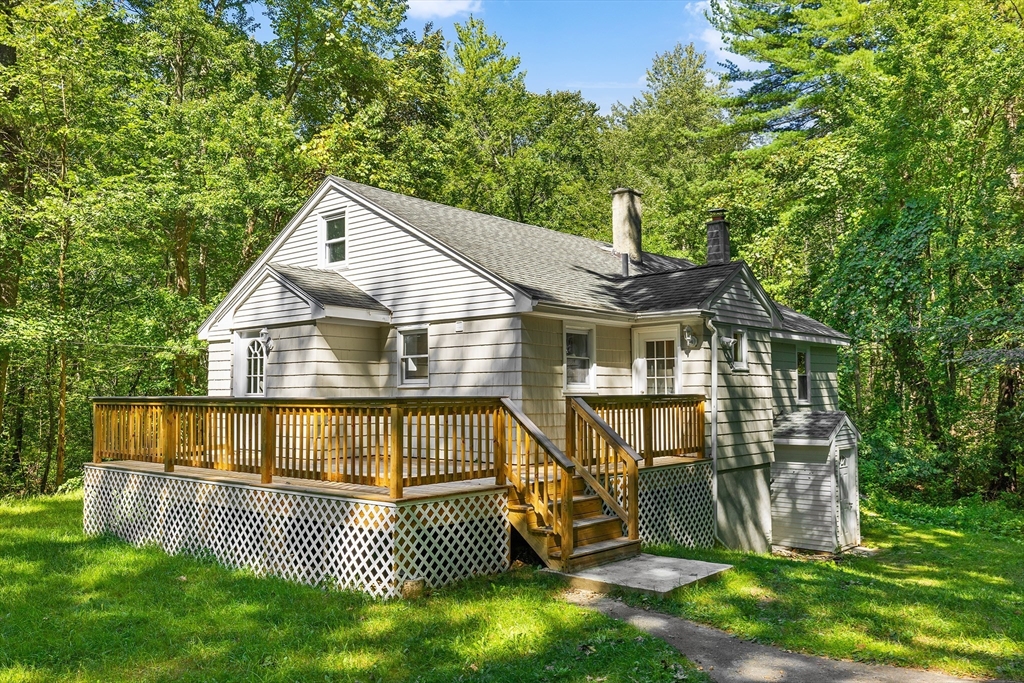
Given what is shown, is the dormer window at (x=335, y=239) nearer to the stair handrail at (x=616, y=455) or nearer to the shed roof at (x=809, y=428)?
the stair handrail at (x=616, y=455)

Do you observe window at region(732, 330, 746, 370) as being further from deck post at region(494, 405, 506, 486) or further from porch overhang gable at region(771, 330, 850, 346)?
deck post at region(494, 405, 506, 486)

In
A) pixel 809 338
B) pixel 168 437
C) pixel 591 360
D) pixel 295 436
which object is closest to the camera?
pixel 295 436

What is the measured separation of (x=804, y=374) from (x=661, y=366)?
6.46m

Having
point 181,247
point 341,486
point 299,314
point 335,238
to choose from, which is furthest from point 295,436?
point 181,247

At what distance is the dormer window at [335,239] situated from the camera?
13766 mm

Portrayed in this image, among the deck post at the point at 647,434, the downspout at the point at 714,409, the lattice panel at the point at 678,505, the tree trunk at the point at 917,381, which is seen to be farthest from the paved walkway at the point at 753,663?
the tree trunk at the point at 917,381

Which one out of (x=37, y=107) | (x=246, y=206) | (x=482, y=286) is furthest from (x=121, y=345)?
(x=482, y=286)

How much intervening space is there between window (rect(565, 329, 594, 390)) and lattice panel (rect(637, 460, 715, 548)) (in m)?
2.09

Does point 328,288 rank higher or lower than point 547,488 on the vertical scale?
higher

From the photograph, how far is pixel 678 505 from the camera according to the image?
36.2ft

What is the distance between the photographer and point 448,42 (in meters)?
33.4

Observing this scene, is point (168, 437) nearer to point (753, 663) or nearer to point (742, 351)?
point (753, 663)

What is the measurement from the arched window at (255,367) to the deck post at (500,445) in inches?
270

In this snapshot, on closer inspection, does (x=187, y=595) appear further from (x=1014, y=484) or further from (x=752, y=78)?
(x=752, y=78)
